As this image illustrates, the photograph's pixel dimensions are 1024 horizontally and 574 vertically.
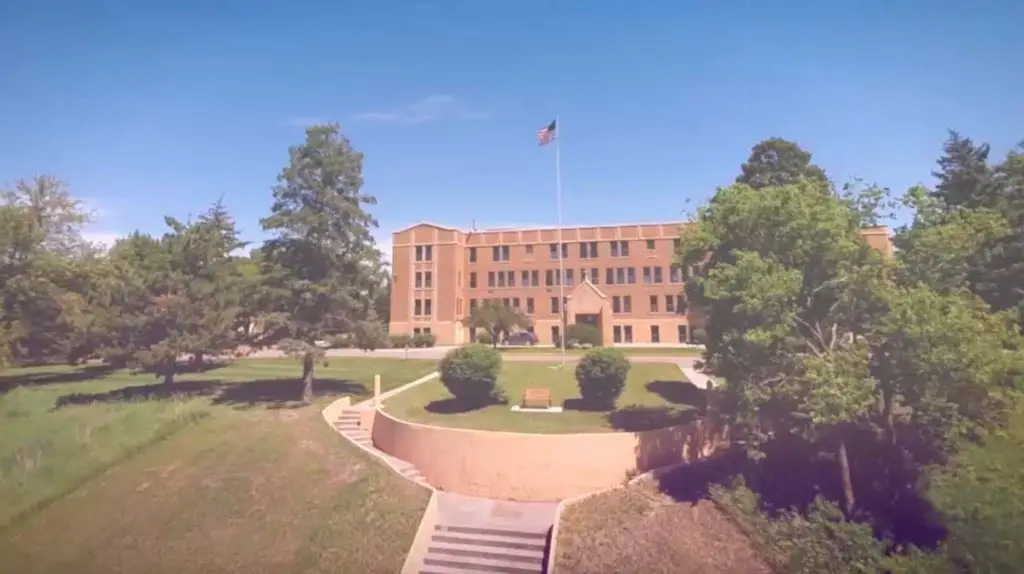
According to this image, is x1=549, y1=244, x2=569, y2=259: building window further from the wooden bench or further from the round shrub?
the wooden bench

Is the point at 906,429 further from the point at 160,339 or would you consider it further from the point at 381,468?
the point at 160,339

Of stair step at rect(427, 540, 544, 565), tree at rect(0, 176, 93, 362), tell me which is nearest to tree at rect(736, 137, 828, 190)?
stair step at rect(427, 540, 544, 565)

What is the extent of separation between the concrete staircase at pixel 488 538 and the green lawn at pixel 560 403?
2.96 meters

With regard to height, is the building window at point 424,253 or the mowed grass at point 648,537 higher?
the building window at point 424,253

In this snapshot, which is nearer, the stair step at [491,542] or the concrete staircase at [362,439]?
the stair step at [491,542]

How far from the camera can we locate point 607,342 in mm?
46656

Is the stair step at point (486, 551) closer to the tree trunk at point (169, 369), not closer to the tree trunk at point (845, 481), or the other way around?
the tree trunk at point (845, 481)

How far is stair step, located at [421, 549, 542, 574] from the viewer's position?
13062 millimetres

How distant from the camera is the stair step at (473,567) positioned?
1306cm

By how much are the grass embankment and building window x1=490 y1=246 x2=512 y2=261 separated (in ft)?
103

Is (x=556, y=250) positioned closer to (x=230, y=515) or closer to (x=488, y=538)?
(x=488, y=538)

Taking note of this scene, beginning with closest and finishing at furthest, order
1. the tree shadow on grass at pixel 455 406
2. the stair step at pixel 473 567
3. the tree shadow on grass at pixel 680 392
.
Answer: the stair step at pixel 473 567
the tree shadow on grass at pixel 455 406
the tree shadow on grass at pixel 680 392

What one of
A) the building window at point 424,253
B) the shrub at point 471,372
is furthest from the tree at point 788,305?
the building window at point 424,253

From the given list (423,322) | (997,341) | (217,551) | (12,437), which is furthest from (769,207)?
(423,322)
